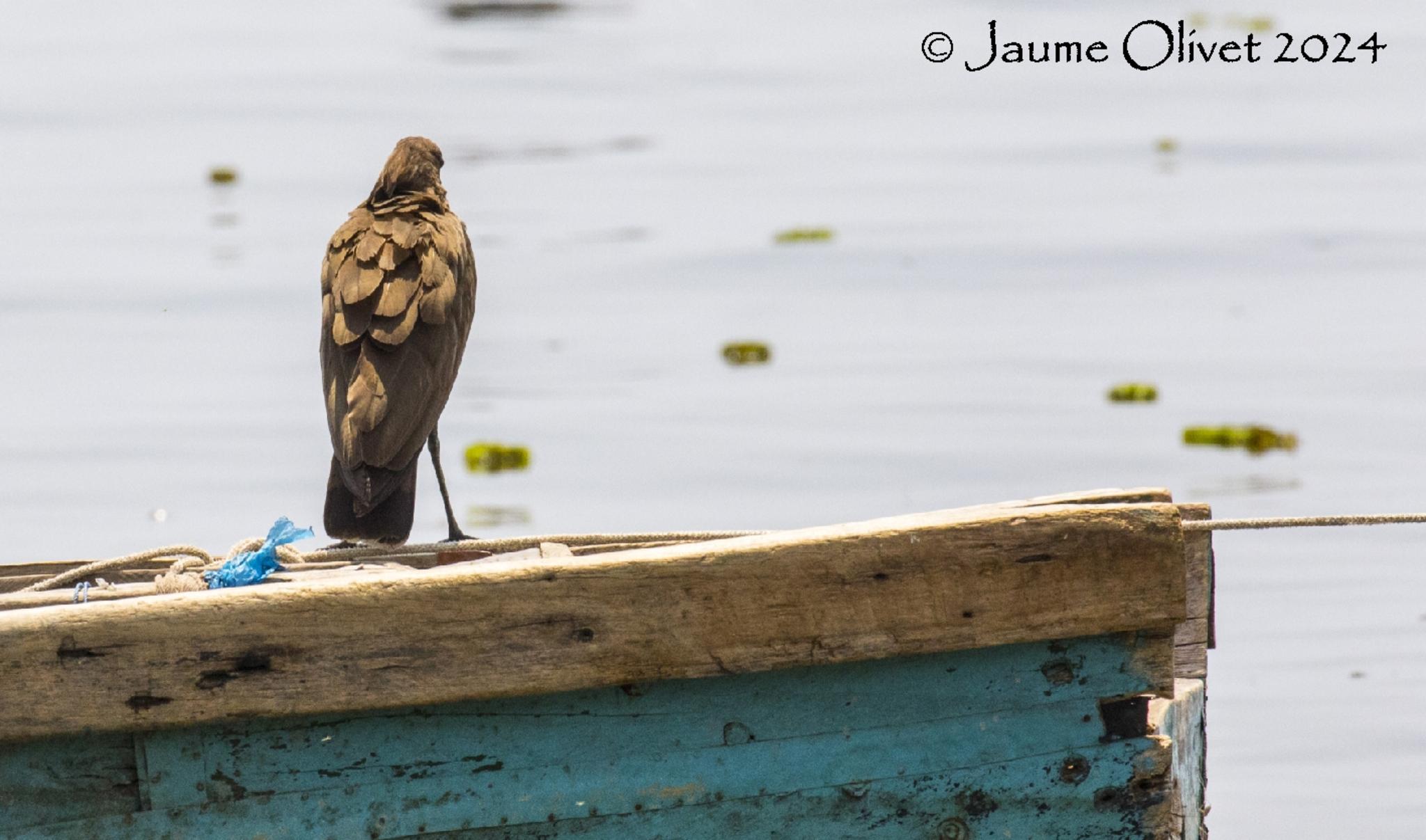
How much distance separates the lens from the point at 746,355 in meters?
14.9

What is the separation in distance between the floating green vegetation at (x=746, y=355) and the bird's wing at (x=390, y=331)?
8.33 meters

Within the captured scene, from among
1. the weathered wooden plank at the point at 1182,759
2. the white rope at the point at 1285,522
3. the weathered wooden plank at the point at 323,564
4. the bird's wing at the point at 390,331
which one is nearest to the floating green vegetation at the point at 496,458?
the bird's wing at the point at 390,331

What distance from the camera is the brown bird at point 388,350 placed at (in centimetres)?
562

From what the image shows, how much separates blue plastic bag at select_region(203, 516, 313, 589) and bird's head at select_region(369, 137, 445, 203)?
7.77 ft

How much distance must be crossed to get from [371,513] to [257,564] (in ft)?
3.26

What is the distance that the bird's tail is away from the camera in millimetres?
5574

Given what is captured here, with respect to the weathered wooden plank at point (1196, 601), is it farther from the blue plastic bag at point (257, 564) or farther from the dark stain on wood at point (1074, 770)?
the blue plastic bag at point (257, 564)

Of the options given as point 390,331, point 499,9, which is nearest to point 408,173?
point 390,331

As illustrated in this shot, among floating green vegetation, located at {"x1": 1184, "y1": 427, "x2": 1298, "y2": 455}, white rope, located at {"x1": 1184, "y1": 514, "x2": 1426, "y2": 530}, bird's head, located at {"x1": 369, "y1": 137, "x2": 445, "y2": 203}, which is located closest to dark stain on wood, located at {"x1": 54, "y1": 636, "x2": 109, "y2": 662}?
white rope, located at {"x1": 1184, "y1": 514, "x2": 1426, "y2": 530}

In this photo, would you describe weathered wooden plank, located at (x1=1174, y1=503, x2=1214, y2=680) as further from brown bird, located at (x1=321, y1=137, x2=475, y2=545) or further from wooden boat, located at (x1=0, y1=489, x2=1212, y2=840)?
brown bird, located at (x1=321, y1=137, x2=475, y2=545)

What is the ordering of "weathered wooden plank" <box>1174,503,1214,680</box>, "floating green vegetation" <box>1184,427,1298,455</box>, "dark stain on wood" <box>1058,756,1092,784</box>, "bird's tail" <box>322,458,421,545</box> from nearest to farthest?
"dark stain on wood" <box>1058,756,1092,784</box> < "weathered wooden plank" <box>1174,503,1214,680</box> < "bird's tail" <box>322,458,421,545</box> < "floating green vegetation" <box>1184,427,1298,455</box>

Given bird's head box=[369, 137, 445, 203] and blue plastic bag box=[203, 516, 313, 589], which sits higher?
bird's head box=[369, 137, 445, 203]

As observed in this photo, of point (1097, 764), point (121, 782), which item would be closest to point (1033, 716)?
point (1097, 764)

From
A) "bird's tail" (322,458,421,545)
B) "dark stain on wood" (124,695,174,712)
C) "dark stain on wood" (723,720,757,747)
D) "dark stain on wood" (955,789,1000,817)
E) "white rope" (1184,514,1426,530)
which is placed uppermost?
"bird's tail" (322,458,421,545)
